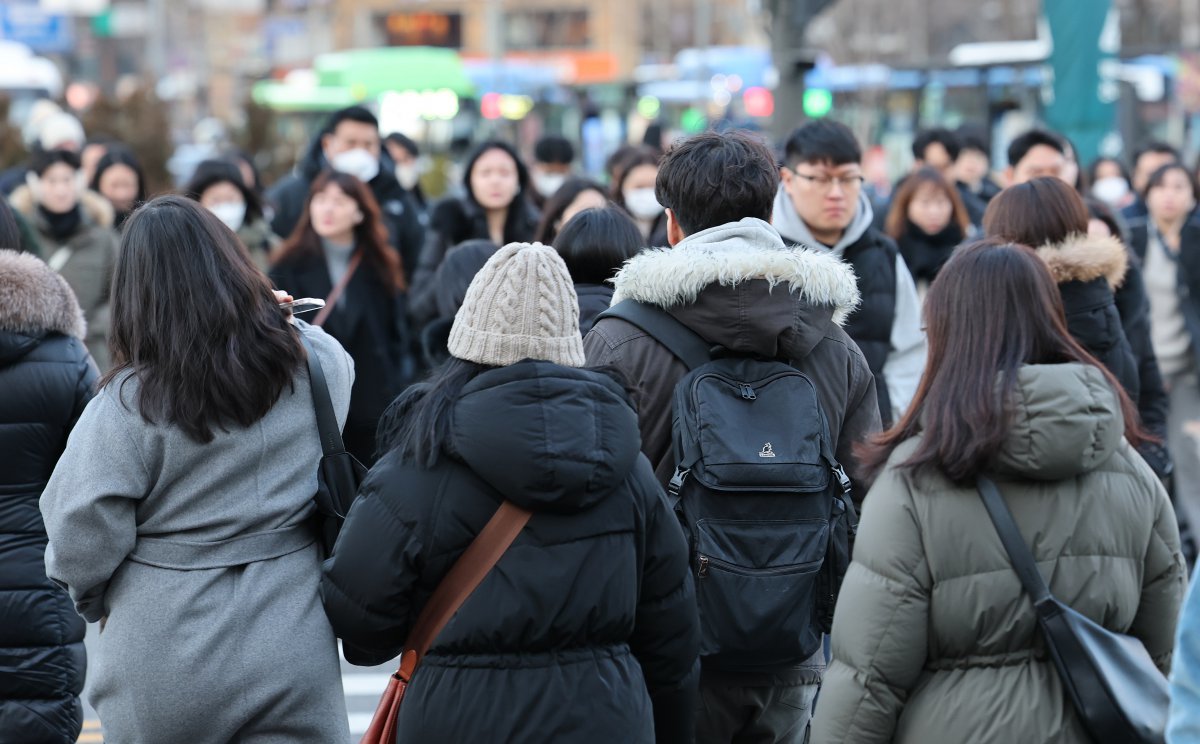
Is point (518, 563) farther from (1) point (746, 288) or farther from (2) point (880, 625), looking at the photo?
(1) point (746, 288)

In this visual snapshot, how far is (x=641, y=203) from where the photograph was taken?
9094mm

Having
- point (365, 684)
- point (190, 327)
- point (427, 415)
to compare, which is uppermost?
point (190, 327)

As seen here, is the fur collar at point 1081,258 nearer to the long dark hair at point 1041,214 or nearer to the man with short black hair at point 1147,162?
the long dark hair at point 1041,214

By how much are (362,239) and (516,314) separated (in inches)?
201

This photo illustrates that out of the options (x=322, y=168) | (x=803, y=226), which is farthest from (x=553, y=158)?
(x=803, y=226)

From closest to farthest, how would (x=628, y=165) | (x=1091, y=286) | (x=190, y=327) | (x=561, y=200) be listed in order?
(x=190, y=327) → (x=1091, y=286) → (x=561, y=200) → (x=628, y=165)

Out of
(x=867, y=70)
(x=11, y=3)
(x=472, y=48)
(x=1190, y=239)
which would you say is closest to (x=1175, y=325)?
(x=1190, y=239)

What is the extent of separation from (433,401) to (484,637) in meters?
0.49

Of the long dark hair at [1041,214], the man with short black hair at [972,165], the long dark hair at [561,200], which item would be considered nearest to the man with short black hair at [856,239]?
the long dark hair at [1041,214]

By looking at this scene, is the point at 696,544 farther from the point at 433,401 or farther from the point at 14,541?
the point at 14,541

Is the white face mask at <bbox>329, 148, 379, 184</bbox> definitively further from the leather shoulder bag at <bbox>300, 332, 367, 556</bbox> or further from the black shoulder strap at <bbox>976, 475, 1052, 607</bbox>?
the black shoulder strap at <bbox>976, 475, 1052, 607</bbox>

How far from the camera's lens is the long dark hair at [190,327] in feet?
12.1

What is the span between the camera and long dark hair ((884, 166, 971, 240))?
8.70 metres

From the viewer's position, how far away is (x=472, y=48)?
70.7 m
